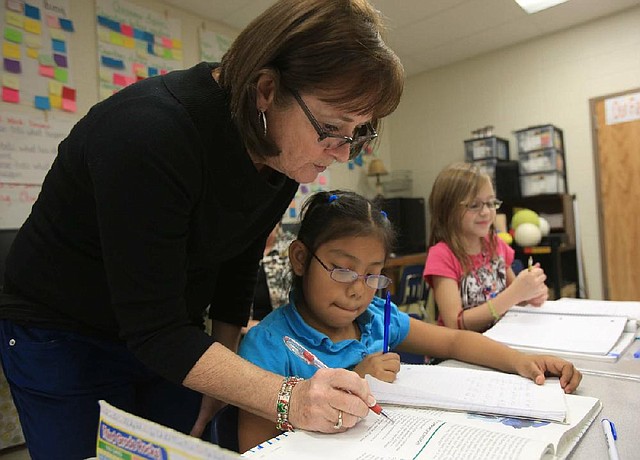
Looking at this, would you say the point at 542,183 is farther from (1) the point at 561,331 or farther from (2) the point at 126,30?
(2) the point at 126,30

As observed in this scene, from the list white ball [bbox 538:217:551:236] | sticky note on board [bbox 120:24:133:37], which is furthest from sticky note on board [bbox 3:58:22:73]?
white ball [bbox 538:217:551:236]

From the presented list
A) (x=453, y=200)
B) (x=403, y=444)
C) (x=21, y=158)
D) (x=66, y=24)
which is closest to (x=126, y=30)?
(x=66, y=24)

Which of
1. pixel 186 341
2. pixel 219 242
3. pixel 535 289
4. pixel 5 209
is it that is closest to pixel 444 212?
pixel 535 289

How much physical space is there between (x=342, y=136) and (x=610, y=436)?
0.58 metres

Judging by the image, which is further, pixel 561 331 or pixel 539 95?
pixel 539 95

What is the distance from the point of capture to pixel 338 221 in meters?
1.03

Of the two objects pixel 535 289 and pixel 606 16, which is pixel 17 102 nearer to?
Result: pixel 535 289

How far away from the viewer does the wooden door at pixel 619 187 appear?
3.57 m

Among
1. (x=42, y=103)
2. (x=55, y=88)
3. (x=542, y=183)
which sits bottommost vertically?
(x=542, y=183)

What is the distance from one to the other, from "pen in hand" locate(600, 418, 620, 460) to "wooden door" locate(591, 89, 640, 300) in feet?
11.6

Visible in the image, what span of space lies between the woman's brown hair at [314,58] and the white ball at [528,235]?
3.02 m

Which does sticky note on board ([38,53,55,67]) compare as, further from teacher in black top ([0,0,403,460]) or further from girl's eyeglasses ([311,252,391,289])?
girl's eyeglasses ([311,252,391,289])

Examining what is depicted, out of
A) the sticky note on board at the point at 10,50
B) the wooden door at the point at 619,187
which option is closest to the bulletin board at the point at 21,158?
the sticky note on board at the point at 10,50

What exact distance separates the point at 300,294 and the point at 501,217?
10.00 feet
